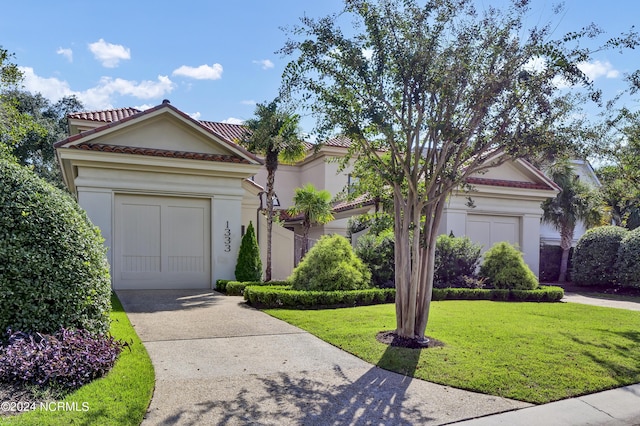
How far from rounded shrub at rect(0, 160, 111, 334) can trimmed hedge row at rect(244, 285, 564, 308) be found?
496 cm

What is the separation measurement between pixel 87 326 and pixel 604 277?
60.8 ft

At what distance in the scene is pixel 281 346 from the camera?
725 cm

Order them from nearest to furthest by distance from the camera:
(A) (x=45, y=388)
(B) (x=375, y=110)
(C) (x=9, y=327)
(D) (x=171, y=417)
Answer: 1. (D) (x=171, y=417)
2. (A) (x=45, y=388)
3. (C) (x=9, y=327)
4. (B) (x=375, y=110)

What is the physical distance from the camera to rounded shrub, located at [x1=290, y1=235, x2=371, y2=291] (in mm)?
12008

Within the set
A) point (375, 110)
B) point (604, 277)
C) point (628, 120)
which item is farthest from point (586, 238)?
point (375, 110)

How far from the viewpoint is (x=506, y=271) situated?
14.5 metres

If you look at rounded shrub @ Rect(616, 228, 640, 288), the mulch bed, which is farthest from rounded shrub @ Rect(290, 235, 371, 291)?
rounded shrub @ Rect(616, 228, 640, 288)

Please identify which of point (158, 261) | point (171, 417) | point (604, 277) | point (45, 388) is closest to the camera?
point (171, 417)

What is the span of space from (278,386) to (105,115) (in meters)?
18.2

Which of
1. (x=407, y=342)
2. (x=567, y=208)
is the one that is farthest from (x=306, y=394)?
(x=567, y=208)

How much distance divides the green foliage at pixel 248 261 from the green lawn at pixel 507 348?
403 cm

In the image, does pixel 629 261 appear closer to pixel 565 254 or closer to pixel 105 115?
pixel 565 254

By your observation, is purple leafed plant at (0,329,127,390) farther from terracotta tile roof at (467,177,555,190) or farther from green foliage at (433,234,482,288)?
terracotta tile roof at (467,177,555,190)

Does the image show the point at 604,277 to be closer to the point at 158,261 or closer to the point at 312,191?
the point at 312,191
